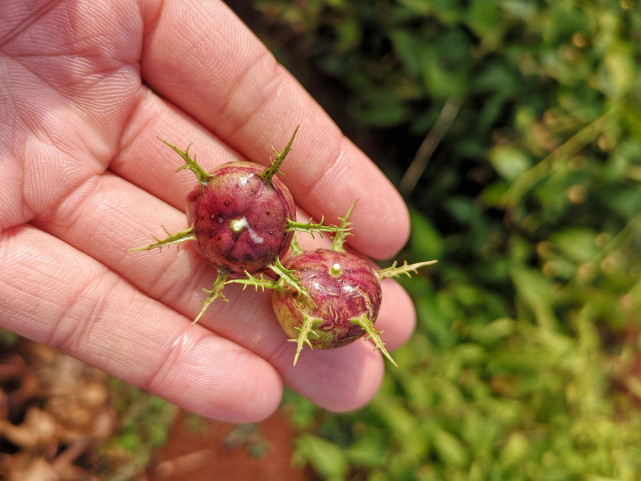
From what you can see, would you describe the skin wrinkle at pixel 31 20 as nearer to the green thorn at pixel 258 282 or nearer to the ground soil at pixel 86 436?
the green thorn at pixel 258 282

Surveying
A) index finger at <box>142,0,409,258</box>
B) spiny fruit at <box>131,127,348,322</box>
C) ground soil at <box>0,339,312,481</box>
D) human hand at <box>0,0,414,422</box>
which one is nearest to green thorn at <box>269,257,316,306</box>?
spiny fruit at <box>131,127,348,322</box>

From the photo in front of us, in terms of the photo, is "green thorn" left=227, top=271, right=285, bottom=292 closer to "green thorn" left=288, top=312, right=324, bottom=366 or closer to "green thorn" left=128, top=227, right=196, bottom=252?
"green thorn" left=288, top=312, right=324, bottom=366

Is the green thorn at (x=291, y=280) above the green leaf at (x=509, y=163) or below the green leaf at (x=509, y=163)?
above

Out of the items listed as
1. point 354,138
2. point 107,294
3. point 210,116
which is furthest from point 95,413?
point 354,138

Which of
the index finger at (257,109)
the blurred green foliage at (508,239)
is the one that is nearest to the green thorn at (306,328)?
the index finger at (257,109)

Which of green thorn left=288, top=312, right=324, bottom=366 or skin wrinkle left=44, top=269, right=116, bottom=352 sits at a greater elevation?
Result: skin wrinkle left=44, top=269, right=116, bottom=352

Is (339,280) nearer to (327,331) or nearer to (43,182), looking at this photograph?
(327,331)
